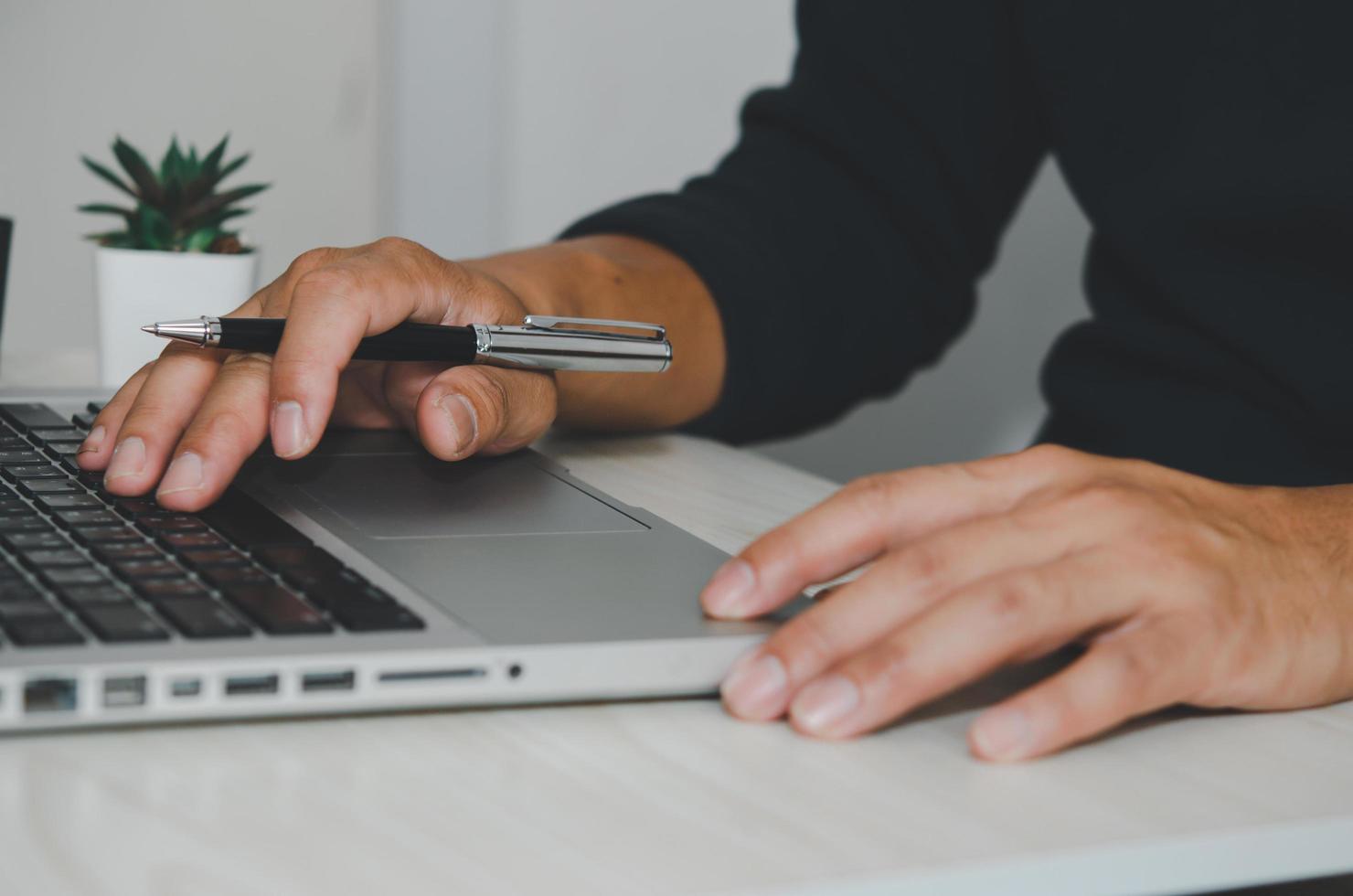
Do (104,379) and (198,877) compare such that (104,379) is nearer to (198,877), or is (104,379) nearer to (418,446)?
(418,446)

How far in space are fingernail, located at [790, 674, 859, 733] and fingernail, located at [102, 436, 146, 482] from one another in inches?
11.6

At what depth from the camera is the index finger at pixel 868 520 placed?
46cm

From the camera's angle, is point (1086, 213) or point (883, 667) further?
point (1086, 213)

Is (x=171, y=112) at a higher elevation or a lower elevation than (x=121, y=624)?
higher

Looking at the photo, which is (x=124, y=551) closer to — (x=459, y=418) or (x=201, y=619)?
(x=201, y=619)

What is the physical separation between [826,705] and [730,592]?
0.19 ft

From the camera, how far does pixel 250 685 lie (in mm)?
378

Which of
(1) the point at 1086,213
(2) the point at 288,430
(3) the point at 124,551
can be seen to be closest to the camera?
(3) the point at 124,551

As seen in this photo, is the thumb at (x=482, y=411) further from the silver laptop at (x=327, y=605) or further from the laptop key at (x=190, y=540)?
Result: the laptop key at (x=190, y=540)

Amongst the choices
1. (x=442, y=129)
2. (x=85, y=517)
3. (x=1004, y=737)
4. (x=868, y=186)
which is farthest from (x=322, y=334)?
(x=442, y=129)

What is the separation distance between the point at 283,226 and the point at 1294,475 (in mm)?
1608

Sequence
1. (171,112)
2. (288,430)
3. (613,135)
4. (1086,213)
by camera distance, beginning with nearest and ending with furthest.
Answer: (288,430) < (1086,213) < (171,112) < (613,135)

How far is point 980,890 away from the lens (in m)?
0.34

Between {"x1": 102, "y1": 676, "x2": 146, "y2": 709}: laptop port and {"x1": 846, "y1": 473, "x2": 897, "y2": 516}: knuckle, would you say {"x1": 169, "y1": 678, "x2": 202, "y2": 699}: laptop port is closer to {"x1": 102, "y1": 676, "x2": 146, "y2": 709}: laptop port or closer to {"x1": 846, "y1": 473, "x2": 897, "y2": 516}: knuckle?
{"x1": 102, "y1": 676, "x2": 146, "y2": 709}: laptop port
